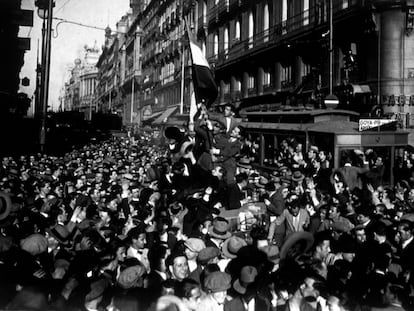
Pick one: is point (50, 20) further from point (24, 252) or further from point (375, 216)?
point (375, 216)

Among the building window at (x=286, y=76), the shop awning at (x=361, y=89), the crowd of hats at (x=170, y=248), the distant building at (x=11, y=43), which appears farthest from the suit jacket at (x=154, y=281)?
the building window at (x=286, y=76)

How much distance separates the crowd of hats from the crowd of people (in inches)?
0.7

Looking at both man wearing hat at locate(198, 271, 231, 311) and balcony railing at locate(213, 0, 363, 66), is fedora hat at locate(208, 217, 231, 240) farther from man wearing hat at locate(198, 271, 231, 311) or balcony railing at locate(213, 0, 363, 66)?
balcony railing at locate(213, 0, 363, 66)

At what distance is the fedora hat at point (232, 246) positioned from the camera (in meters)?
5.73

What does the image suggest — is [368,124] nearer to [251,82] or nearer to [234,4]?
[251,82]

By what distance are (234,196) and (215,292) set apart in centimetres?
468

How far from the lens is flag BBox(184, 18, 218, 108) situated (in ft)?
32.6

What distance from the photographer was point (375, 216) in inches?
263

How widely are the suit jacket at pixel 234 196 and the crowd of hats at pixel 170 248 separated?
15.6 inches

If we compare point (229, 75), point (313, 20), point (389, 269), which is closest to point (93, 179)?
point (389, 269)

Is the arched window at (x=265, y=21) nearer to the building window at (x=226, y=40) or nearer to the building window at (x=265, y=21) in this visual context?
the building window at (x=265, y=21)

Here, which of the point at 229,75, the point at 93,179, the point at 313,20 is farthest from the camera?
the point at 229,75

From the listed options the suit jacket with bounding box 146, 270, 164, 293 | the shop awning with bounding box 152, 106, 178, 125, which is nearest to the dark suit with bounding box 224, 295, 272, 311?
the suit jacket with bounding box 146, 270, 164, 293

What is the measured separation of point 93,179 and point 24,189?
5.74ft
